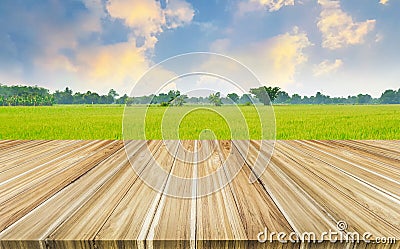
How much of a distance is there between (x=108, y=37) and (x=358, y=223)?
661 inches

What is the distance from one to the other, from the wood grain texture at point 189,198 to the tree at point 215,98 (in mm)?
367


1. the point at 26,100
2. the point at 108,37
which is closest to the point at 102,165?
the point at 108,37

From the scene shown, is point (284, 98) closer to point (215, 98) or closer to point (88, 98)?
point (88, 98)

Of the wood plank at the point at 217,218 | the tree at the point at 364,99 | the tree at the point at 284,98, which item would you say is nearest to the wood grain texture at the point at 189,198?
the wood plank at the point at 217,218

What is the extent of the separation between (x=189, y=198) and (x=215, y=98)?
0.61 meters

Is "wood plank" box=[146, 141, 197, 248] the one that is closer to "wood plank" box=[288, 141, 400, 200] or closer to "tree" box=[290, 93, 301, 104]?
"wood plank" box=[288, 141, 400, 200]

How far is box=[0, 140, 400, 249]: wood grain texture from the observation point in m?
0.71

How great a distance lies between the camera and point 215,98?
140 cm

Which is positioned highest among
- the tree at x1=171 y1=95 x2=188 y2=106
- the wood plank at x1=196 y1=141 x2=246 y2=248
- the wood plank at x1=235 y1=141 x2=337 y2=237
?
the tree at x1=171 y1=95 x2=188 y2=106

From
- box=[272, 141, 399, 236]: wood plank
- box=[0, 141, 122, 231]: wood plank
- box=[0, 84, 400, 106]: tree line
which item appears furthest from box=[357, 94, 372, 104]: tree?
box=[0, 141, 122, 231]: wood plank

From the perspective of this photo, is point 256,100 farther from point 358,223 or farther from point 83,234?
point 83,234

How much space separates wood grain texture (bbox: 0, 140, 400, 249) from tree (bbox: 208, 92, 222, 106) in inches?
14.5

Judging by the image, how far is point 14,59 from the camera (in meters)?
16.8

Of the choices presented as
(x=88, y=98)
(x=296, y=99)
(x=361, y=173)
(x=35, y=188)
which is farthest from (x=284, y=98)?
(x=35, y=188)
